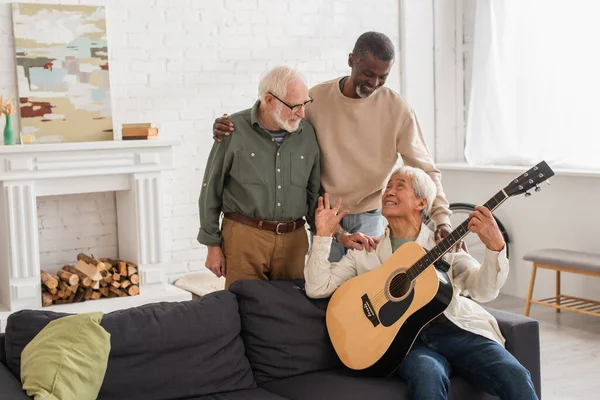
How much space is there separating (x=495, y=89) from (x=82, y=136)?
125 inches

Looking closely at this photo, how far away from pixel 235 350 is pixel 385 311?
570 millimetres

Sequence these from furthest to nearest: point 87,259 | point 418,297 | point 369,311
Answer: point 87,259
point 369,311
point 418,297

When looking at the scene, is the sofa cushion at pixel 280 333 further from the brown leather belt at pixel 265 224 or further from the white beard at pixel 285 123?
the white beard at pixel 285 123

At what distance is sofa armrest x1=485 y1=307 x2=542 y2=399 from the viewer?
3297 mm

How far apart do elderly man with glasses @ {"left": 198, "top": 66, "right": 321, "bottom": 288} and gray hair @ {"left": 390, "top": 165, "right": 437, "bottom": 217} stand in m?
0.45

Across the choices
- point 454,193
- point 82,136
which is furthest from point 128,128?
point 454,193

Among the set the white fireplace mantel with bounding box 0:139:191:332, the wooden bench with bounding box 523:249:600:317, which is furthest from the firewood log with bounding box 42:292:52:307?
the wooden bench with bounding box 523:249:600:317

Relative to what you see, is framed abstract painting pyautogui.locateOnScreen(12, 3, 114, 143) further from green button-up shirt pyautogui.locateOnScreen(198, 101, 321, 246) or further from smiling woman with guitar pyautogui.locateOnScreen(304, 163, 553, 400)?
smiling woman with guitar pyautogui.locateOnScreen(304, 163, 553, 400)

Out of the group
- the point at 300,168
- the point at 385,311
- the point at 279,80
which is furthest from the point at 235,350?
the point at 279,80

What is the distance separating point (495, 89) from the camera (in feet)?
22.5

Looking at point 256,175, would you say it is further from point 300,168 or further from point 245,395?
point 245,395

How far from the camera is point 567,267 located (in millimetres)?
5578

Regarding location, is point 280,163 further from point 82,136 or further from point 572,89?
point 572,89

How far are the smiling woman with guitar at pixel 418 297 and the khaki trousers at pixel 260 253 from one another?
0.26 metres
